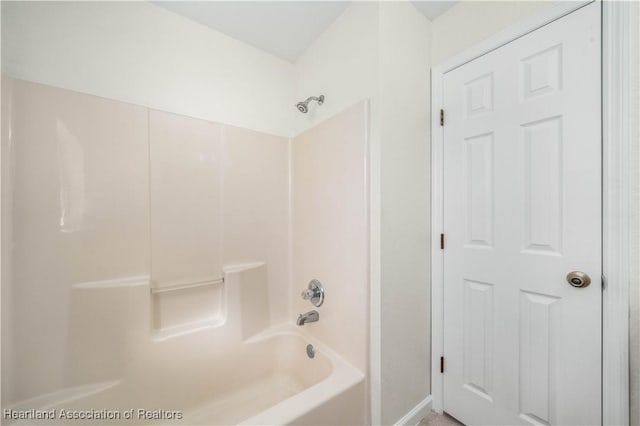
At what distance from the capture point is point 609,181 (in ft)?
2.93

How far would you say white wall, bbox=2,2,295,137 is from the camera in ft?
3.53

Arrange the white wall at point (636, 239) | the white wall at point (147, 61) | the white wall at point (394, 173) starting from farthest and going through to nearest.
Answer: the white wall at point (394, 173) → the white wall at point (147, 61) → the white wall at point (636, 239)

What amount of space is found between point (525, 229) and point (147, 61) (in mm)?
2064

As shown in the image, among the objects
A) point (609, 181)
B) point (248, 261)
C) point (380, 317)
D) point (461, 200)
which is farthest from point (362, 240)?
point (609, 181)

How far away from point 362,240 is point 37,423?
5.23 ft

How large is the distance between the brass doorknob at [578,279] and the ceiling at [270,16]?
1444 millimetres

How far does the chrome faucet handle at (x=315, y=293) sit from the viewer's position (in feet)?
4.87

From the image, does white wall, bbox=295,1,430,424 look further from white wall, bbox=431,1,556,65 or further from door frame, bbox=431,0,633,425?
door frame, bbox=431,0,633,425

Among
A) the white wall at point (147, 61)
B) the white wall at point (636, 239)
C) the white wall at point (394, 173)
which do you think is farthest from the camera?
the white wall at point (394, 173)

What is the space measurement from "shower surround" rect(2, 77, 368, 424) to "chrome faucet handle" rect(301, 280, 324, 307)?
0.05 meters

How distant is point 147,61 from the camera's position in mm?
1312

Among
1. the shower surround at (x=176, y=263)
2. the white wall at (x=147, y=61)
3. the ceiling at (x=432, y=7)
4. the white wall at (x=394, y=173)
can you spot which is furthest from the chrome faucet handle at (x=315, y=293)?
the ceiling at (x=432, y=7)

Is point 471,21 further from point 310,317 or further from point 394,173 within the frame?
point 310,317

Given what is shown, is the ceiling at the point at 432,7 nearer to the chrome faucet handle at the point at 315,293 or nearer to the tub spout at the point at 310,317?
the chrome faucet handle at the point at 315,293
